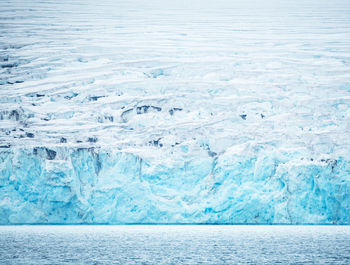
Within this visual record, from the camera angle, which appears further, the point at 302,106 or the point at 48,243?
the point at 302,106

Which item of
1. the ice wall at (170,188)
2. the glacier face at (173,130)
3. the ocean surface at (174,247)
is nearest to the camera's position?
the ocean surface at (174,247)

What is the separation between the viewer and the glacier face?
14750mm

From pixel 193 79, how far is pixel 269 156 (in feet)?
17.8

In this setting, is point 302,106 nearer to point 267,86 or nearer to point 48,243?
point 267,86

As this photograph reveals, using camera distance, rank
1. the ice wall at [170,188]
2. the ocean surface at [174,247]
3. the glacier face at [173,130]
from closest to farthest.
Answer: the ocean surface at [174,247] → the ice wall at [170,188] → the glacier face at [173,130]

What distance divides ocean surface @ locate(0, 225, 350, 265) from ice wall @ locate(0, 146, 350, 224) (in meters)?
0.48

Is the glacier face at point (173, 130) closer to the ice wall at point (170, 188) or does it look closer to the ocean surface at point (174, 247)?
the ice wall at point (170, 188)

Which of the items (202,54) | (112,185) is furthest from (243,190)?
(202,54)

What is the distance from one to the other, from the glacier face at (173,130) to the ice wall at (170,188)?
0.09 feet

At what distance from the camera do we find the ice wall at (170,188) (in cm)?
1463

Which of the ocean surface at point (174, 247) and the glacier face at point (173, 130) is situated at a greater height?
Result: the glacier face at point (173, 130)

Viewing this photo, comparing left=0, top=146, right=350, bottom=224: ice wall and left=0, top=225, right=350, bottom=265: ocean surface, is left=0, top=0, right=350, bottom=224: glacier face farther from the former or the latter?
left=0, top=225, right=350, bottom=265: ocean surface

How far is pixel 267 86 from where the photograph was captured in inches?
736

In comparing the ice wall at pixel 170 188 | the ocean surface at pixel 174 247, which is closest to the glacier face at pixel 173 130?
the ice wall at pixel 170 188
